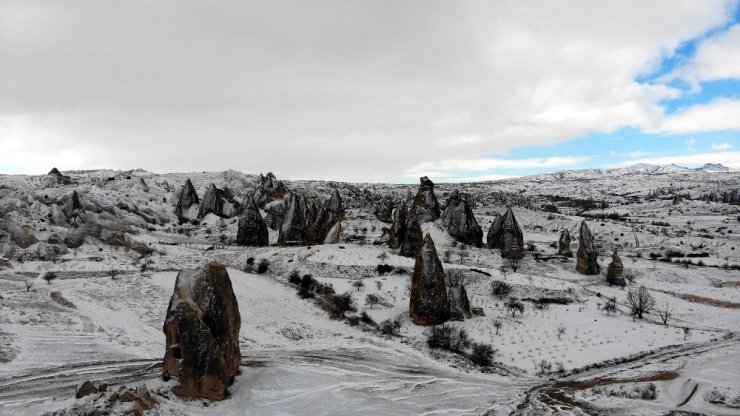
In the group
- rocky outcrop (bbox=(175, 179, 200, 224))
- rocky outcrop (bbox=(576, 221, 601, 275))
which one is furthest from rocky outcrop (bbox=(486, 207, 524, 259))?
rocky outcrop (bbox=(175, 179, 200, 224))

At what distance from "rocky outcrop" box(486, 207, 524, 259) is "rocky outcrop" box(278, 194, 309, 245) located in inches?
771

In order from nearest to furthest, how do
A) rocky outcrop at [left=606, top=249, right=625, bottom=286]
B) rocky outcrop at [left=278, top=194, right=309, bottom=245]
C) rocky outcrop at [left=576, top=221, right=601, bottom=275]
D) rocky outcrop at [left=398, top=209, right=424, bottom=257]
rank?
rocky outcrop at [left=606, top=249, right=625, bottom=286]
rocky outcrop at [left=398, top=209, right=424, bottom=257]
rocky outcrop at [left=576, top=221, right=601, bottom=275]
rocky outcrop at [left=278, top=194, right=309, bottom=245]

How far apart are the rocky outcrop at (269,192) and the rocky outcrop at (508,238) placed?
32.5 meters

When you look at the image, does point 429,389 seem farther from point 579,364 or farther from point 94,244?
point 94,244

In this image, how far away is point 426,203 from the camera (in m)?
A: 54.3

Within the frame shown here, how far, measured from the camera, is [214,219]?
2388 inches

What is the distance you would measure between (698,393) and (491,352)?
26.1 feet

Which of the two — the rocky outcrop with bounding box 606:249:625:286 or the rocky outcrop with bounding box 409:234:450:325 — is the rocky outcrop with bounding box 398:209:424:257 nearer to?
the rocky outcrop with bounding box 409:234:450:325

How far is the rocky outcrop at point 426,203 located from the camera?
53.0 m

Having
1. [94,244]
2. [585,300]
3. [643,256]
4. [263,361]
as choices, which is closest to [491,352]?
[263,361]

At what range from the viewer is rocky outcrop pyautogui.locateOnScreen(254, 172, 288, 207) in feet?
216

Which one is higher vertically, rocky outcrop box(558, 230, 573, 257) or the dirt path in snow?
rocky outcrop box(558, 230, 573, 257)

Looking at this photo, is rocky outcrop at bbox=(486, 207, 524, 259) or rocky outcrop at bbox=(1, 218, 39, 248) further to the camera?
rocky outcrop at bbox=(486, 207, 524, 259)

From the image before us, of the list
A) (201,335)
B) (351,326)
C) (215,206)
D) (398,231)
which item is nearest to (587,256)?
(398,231)
